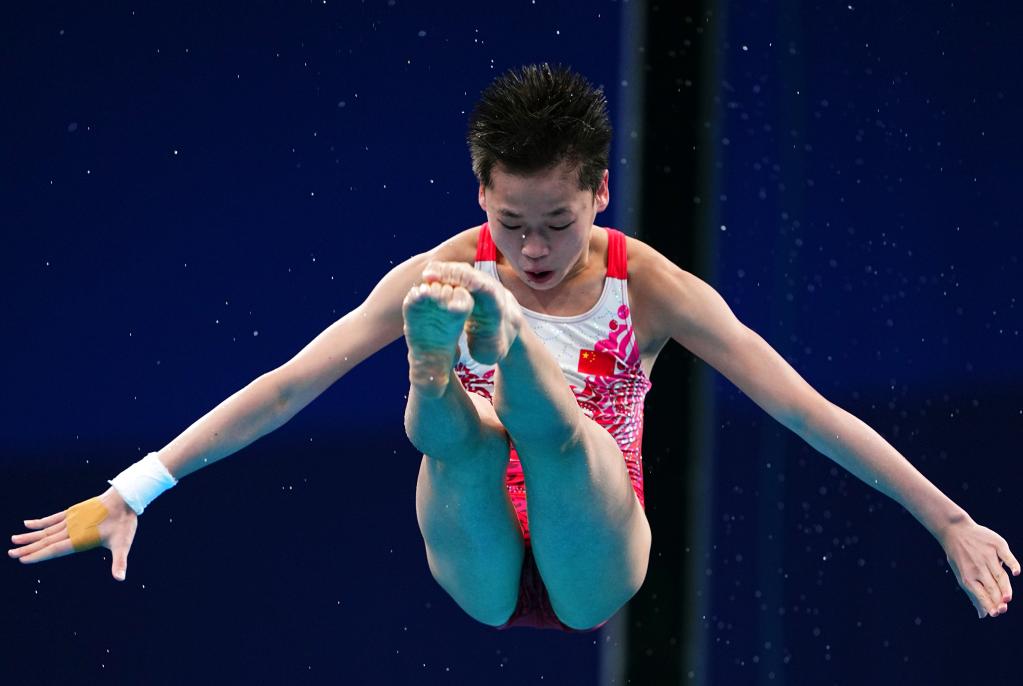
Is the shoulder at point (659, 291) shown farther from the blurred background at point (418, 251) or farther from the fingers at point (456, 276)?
the blurred background at point (418, 251)

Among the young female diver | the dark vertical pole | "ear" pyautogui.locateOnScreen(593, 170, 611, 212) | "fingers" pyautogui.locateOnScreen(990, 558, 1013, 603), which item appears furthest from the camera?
the dark vertical pole

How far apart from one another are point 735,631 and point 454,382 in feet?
6.88

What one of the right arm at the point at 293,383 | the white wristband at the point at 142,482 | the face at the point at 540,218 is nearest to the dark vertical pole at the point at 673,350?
the right arm at the point at 293,383

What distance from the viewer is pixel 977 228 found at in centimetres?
379

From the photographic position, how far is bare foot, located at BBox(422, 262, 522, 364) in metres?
1.94

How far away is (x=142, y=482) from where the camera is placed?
250 cm

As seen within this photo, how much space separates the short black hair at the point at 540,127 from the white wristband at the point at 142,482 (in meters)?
0.80

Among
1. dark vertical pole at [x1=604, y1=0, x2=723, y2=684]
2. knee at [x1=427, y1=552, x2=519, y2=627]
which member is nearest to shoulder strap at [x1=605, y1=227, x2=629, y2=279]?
knee at [x1=427, y1=552, x2=519, y2=627]

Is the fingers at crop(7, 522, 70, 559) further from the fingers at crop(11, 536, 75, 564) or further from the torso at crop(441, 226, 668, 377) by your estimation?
the torso at crop(441, 226, 668, 377)

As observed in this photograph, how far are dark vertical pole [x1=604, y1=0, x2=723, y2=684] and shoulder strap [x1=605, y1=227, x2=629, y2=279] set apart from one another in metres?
1.21

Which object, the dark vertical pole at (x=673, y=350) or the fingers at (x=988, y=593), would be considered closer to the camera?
the fingers at (x=988, y=593)

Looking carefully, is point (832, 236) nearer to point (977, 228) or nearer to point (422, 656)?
point (977, 228)

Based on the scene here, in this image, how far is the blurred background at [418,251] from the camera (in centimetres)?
356

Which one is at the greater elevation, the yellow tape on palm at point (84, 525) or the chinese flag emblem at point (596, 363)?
the chinese flag emblem at point (596, 363)
